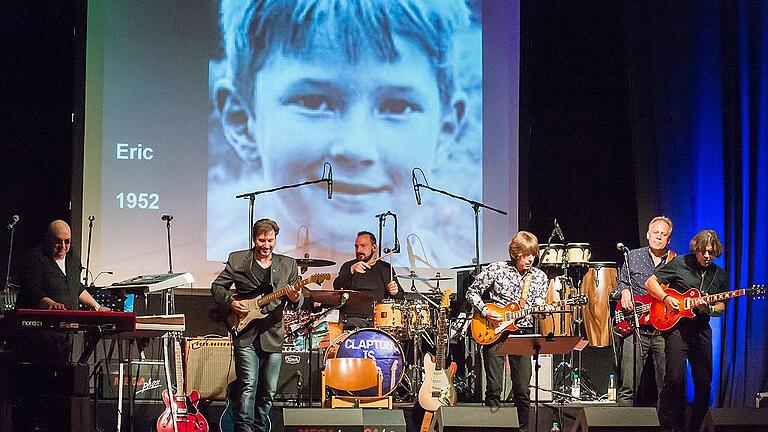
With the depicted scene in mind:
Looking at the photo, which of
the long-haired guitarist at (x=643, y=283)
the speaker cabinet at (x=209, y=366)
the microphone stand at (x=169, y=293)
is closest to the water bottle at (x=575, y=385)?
the long-haired guitarist at (x=643, y=283)

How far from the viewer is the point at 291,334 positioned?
332 inches

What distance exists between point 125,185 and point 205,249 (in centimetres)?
100

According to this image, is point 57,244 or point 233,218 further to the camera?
point 233,218

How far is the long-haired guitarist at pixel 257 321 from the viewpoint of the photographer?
6.72m

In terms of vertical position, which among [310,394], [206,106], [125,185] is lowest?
[310,394]

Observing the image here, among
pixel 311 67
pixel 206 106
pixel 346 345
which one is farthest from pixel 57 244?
pixel 311 67

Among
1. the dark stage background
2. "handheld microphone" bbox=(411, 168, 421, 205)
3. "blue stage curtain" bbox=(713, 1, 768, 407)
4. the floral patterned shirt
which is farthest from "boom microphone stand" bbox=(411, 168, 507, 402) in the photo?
"blue stage curtain" bbox=(713, 1, 768, 407)

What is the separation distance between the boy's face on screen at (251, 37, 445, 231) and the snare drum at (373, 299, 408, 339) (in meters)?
1.37

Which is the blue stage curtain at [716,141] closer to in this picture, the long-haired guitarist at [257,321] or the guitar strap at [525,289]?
the guitar strap at [525,289]

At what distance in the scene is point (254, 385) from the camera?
6.75 m

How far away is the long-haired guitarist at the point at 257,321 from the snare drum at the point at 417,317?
6.01 ft

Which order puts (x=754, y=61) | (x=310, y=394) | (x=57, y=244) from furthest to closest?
(x=754, y=61)
(x=310, y=394)
(x=57, y=244)

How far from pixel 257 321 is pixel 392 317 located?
200cm

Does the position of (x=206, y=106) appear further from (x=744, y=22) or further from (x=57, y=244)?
(x=744, y=22)
